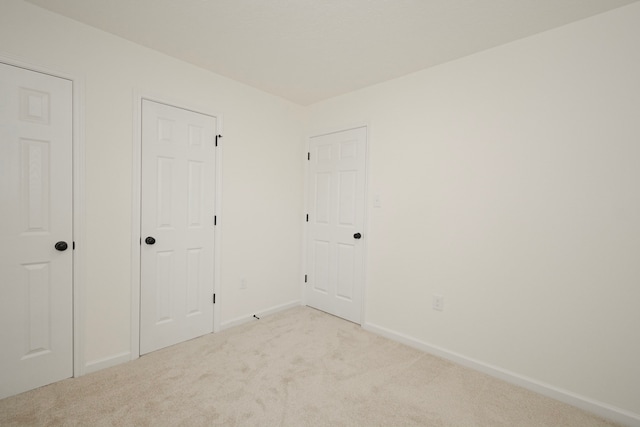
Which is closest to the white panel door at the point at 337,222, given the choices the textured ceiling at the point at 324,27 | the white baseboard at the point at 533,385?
the white baseboard at the point at 533,385

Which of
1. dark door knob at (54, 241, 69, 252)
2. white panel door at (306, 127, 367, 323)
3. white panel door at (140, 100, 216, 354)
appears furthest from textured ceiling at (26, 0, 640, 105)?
dark door knob at (54, 241, 69, 252)

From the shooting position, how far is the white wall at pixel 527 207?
175cm

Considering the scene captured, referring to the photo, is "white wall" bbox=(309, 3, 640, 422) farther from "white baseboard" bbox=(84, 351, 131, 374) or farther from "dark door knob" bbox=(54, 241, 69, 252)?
"dark door knob" bbox=(54, 241, 69, 252)

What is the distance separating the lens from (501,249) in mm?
2180

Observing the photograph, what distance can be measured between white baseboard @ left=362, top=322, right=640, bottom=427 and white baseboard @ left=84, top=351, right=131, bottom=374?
2.32 metres

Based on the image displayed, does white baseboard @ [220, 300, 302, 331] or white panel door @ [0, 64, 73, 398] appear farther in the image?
white baseboard @ [220, 300, 302, 331]

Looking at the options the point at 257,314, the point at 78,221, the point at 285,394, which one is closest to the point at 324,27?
the point at 78,221

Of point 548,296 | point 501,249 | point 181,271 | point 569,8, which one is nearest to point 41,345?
point 181,271

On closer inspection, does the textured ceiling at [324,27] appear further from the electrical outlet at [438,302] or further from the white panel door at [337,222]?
the electrical outlet at [438,302]

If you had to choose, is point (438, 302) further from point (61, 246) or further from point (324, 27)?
point (61, 246)

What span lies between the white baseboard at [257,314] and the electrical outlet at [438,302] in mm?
1750

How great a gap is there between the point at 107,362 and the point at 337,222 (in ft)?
7.87

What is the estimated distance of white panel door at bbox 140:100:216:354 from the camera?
2.36m

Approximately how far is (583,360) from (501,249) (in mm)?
838
